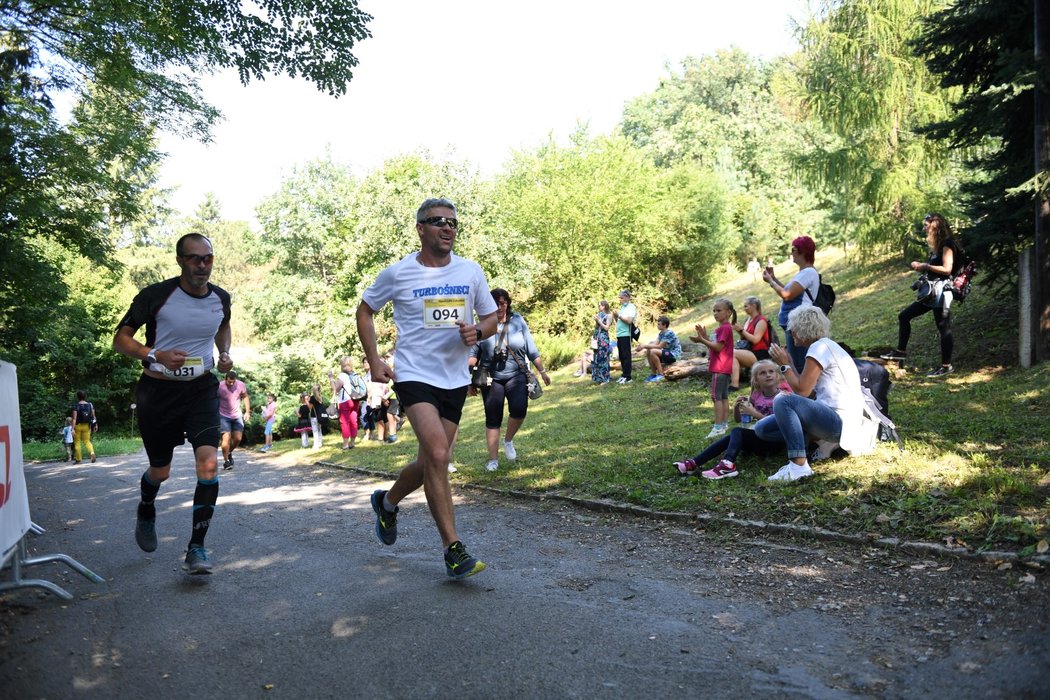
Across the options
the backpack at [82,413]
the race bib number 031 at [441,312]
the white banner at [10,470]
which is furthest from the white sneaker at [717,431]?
the backpack at [82,413]

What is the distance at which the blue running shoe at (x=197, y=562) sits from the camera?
5.77 metres

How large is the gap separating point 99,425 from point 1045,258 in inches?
1802

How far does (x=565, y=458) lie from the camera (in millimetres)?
10562

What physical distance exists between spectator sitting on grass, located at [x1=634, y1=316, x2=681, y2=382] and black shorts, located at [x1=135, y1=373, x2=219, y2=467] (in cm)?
1463

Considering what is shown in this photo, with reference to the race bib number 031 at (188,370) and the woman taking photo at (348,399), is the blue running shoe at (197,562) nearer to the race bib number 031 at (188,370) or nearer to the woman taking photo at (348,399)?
the race bib number 031 at (188,370)

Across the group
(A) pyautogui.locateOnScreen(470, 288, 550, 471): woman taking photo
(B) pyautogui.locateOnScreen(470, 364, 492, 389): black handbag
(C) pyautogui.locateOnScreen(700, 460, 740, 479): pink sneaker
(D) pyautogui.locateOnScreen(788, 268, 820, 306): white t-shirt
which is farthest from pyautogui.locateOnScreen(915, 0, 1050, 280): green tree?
(B) pyautogui.locateOnScreen(470, 364, 492, 389): black handbag

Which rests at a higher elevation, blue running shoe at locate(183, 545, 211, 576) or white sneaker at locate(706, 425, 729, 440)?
blue running shoe at locate(183, 545, 211, 576)

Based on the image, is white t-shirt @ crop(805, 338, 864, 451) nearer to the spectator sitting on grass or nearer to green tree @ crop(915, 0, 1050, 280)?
green tree @ crop(915, 0, 1050, 280)

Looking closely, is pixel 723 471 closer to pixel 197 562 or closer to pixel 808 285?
pixel 808 285

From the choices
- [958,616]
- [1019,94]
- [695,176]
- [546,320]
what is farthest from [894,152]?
[958,616]

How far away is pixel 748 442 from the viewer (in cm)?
808

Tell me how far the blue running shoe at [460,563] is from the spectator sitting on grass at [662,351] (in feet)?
49.2

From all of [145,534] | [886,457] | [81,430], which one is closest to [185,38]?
[145,534]

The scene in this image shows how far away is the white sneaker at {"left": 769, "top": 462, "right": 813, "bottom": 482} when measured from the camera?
715 cm
